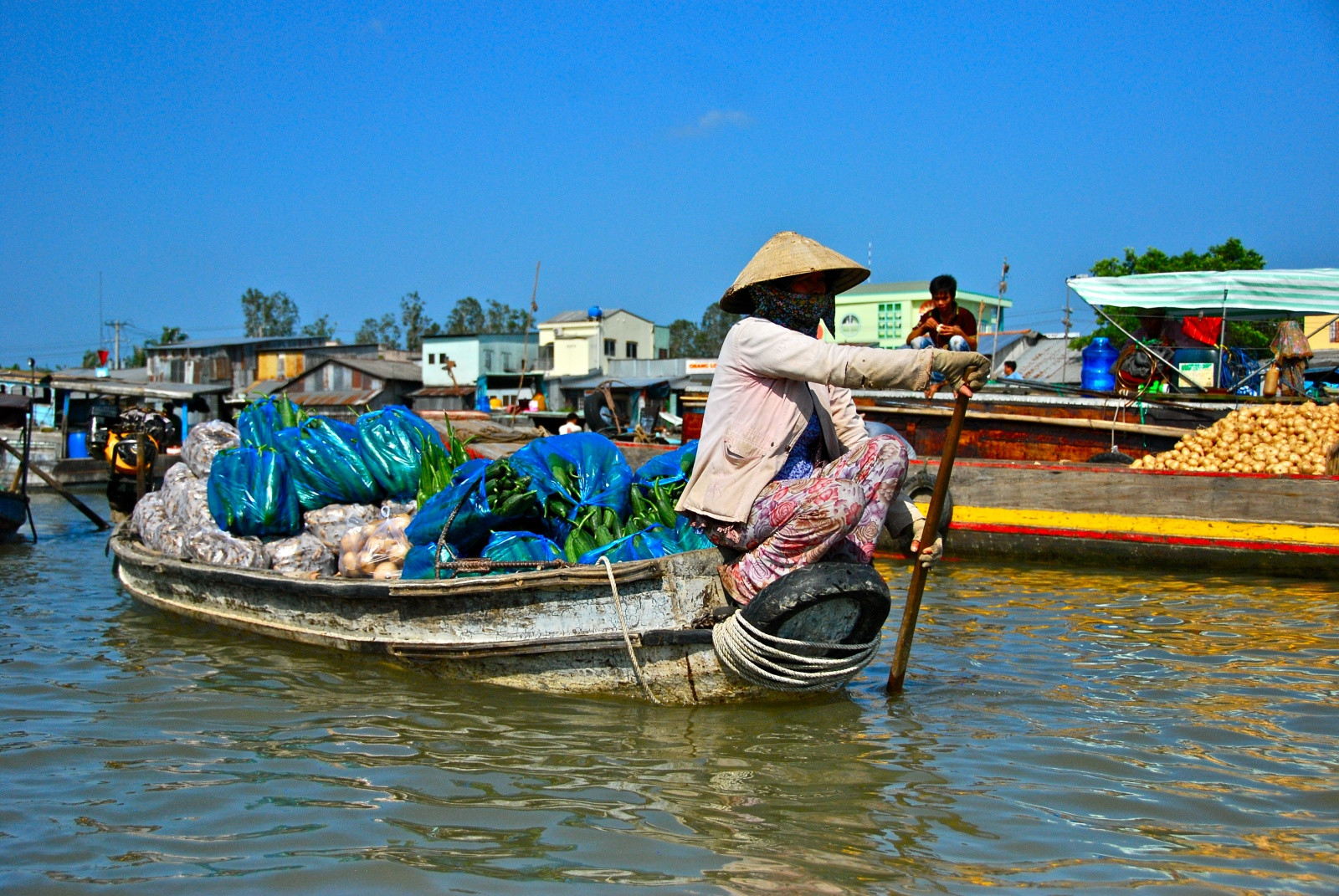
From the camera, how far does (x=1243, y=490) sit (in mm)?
8156

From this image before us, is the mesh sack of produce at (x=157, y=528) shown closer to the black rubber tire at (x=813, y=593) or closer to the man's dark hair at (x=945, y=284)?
the black rubber tire at (x=813, y=593)

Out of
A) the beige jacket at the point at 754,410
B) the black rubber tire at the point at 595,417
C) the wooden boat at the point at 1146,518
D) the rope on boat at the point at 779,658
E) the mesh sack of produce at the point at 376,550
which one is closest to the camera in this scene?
the beige jacket at the point at 754,410

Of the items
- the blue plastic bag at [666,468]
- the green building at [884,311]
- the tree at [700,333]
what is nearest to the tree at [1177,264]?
the green building at [884,311]

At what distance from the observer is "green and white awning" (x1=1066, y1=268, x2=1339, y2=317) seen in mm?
10938

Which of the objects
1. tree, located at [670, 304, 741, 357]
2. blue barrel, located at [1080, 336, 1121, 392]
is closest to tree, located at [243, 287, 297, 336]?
tree, located at [670, 304, 741, 357]

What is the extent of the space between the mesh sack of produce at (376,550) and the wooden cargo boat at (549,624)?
37cm

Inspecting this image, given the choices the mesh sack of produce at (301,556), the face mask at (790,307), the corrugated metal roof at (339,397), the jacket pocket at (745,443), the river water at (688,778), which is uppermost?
the corrugated metal roof at (339,397)

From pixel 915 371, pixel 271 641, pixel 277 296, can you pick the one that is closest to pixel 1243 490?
pixel 915 371

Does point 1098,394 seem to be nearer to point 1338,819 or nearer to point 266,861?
point 1338,819

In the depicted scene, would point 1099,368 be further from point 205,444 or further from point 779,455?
point 205,444

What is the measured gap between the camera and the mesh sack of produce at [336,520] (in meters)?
6.24

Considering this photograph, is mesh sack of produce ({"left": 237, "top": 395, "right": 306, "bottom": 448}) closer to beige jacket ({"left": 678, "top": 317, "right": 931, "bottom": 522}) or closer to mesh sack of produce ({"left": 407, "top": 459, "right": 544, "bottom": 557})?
mesh sack of produce ({"left": 407, "top": 459, "right": 544, "bottom": 557})

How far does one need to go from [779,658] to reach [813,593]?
34 cm

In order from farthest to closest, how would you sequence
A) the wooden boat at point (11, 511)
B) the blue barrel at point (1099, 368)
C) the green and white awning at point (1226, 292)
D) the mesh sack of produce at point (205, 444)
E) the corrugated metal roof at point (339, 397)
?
the corrugated metal roof at point (339, 397)
the blue barrel at point (1099, 368)
the wooden boat at point (11, 511)
the green and white awning at point (1226, 292)
the mesh sack of produce at point (205, 444)
